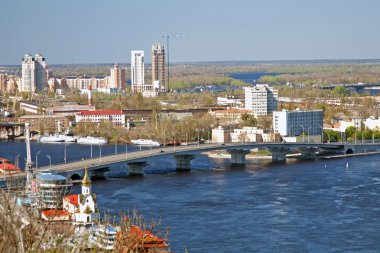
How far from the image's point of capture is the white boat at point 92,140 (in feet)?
75.3

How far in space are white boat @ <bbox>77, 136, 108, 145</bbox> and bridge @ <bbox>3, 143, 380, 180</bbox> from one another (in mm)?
4728

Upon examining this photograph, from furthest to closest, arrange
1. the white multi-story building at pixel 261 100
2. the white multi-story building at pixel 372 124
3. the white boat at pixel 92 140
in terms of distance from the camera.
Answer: the white multi-story building at pixel 261 100 → the white multi-story building at pixel 372 124 → the white boat at pixel 92 140

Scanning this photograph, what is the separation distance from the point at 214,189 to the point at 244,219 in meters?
2.92

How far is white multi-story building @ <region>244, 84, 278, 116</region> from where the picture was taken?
27.5m

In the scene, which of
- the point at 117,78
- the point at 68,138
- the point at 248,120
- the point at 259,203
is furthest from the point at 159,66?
the point at 259,203

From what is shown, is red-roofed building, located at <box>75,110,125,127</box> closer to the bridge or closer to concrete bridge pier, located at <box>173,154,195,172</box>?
the bridge

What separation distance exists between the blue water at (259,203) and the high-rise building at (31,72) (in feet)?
78.9

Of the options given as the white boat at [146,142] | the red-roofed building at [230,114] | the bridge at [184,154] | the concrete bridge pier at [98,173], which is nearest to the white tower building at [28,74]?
the red-roofed building at [230,114]

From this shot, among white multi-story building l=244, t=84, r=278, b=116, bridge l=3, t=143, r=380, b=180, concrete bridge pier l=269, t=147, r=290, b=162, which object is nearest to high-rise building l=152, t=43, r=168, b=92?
white multi-story building l=244, t=84, r=278, b=116

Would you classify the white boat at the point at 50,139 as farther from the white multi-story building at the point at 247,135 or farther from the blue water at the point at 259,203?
the blue water at the point at 259,203

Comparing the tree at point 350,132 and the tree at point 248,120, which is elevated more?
the tree at point 248,120

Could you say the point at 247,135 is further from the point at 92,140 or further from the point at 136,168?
the point at 136,168

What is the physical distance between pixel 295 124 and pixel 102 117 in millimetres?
6052

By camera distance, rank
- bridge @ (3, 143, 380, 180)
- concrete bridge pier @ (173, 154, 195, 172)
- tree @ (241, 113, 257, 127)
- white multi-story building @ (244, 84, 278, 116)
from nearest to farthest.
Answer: bridge @ (3, 143, 380, 180)
concrete bridge pier @ (173, 154, 195, 172)
tree @ (241, 113, 257, 127)
white multi-story building @ (244, 84, 278, 116)
